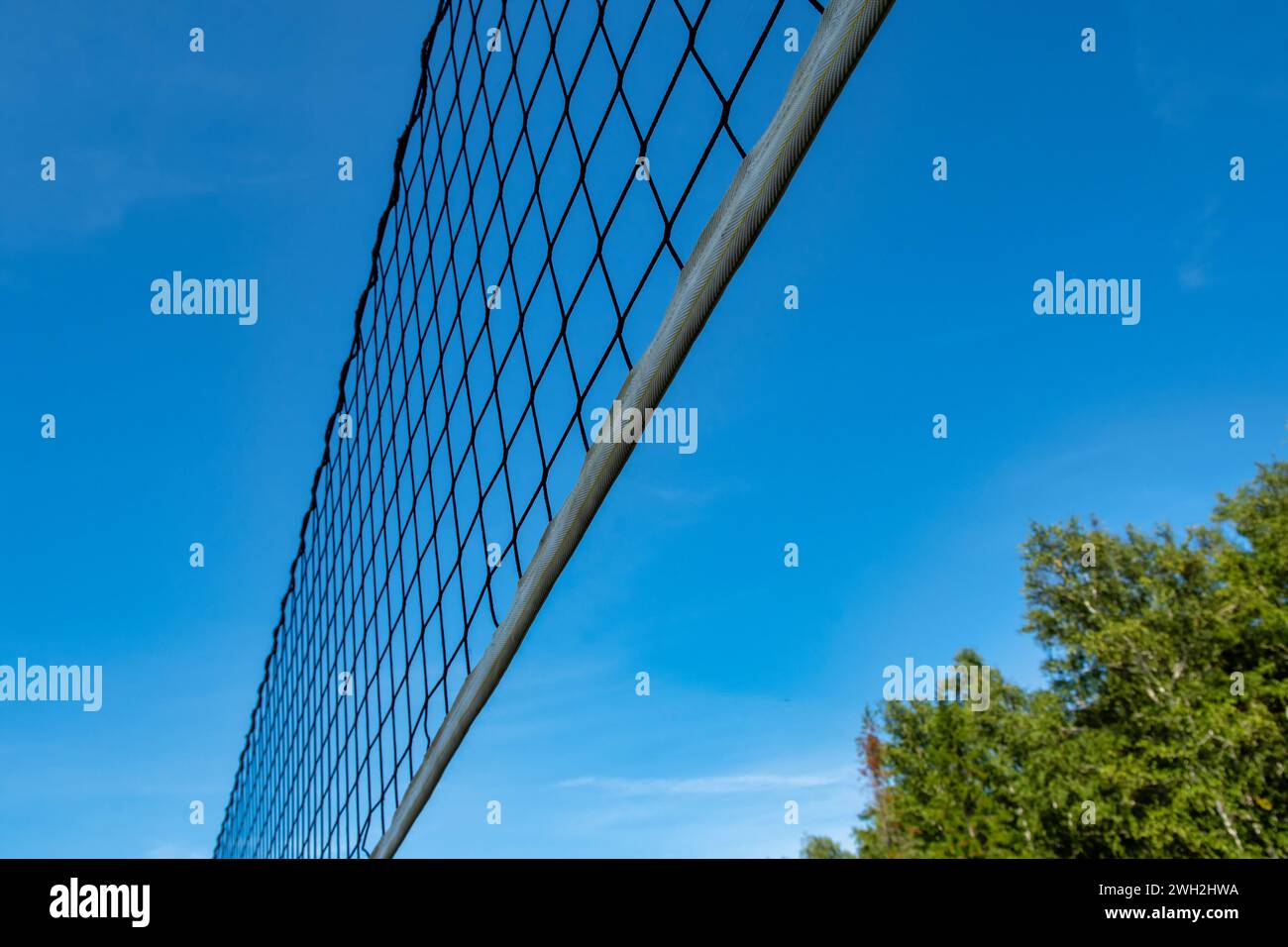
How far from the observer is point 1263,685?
16.6 meters

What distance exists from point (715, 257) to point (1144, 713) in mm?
20088

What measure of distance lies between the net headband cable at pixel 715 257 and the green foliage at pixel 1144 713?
1791 cm

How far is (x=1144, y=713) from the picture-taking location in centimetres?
1764

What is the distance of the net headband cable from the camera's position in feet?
3.31

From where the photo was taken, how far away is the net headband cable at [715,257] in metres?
1.01

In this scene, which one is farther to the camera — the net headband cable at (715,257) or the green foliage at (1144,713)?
the green foliage at (1144,713)

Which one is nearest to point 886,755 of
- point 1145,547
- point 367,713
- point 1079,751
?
point 1079,751

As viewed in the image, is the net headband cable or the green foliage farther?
the green foliage

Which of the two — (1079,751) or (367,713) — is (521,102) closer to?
(367,713)

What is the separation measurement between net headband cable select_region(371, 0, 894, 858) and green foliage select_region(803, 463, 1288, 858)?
17.9m

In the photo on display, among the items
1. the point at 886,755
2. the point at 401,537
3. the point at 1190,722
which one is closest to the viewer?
the point at 401,537

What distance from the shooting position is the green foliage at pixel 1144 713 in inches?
630
